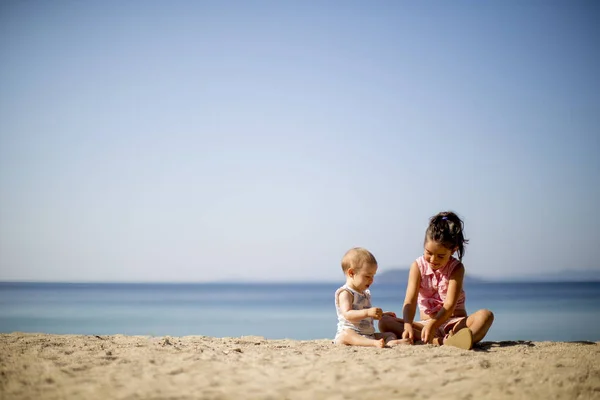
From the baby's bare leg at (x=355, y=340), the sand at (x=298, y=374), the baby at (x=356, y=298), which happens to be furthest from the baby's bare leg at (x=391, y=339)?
the sand at (x=298, y=374)

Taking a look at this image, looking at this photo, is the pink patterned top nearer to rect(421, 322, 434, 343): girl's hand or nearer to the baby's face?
rect(421, 322, 434, 343): girl's hand

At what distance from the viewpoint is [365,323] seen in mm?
5566

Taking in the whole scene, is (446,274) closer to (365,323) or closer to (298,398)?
(365,323)

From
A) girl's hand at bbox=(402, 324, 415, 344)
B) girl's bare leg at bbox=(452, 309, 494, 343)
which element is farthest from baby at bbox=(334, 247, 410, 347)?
girl's bare leg at bbox=(452, 309, 494, 343)

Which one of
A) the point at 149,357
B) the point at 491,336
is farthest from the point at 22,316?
the point at 149,357

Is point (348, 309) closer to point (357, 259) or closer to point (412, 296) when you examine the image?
point (357, 259)

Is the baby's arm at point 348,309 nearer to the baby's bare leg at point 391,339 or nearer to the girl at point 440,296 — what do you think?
the baby's bare leg at point 391,339

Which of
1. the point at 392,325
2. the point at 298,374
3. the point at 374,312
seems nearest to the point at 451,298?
the point at 392,325

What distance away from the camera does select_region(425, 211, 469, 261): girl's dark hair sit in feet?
17.4

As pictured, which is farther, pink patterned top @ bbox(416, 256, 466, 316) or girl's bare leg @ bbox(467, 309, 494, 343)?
pink patterned top @ bbox(416, 256, 466, 316)

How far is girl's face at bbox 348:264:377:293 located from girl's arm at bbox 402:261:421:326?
0.40 metres

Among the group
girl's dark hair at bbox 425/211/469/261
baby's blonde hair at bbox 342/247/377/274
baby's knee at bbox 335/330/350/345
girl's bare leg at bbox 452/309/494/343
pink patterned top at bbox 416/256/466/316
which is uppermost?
girl's dark hair at bbox 425/211/469/261

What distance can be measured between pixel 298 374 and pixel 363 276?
1.86 metres

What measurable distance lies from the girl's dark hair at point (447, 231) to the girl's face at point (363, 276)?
648 millimetres
